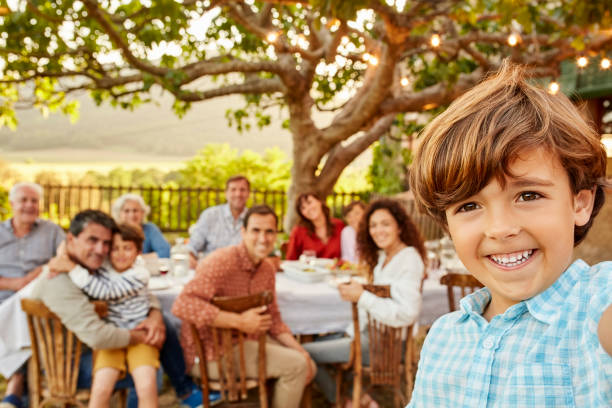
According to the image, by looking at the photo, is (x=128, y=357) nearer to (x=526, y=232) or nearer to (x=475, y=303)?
(x=475, y=303)

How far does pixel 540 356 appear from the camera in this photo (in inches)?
27.5

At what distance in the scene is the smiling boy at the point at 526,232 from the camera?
67 centimetres

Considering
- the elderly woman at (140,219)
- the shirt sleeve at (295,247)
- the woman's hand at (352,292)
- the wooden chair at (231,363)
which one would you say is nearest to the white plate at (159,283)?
the wooden chair at (231,363)

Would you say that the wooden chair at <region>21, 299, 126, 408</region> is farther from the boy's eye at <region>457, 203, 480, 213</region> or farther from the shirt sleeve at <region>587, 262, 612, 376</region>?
the shirt sleeve at <region>587, 262, 612, 376</region>

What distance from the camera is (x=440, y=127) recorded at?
77cm

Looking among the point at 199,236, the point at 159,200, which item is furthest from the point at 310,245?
the point at 159,200

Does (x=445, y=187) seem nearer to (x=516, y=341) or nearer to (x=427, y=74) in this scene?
(x=516, y=341)

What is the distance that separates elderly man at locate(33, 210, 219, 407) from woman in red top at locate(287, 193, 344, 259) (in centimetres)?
188

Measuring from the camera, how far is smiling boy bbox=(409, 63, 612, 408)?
0.67 m

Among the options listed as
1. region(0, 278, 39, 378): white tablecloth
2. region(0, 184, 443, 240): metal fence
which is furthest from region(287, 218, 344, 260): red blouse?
region(0, 184, 443, 240): metal fence

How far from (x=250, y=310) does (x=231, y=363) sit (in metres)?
0.29

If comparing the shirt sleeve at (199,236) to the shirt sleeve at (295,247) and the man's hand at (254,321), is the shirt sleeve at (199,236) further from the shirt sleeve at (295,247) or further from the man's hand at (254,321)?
the man's hand at (254,321)

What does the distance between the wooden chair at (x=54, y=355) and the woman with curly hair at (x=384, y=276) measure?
1.36 m

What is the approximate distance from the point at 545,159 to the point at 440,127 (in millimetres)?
152
